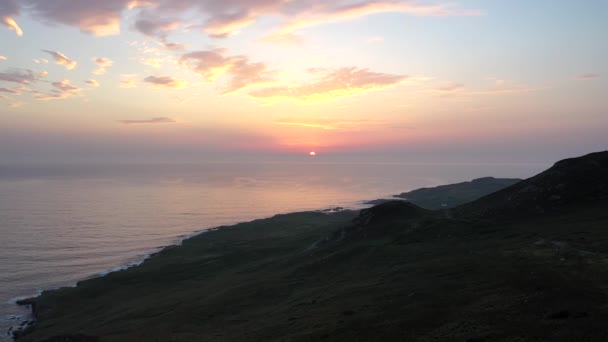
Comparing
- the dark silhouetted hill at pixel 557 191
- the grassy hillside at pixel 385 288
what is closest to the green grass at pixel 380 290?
the grassy hillside at pixel 385 288

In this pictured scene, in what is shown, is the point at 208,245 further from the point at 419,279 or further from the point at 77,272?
the point at 419,279

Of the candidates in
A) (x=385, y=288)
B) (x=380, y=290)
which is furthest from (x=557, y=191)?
(x=380, y=290)

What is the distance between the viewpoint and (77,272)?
320 feet

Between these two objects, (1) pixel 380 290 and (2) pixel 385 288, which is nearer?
(1) pixel 380 290

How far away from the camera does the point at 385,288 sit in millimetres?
46812

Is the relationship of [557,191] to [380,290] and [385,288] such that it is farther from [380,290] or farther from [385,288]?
[380,290]

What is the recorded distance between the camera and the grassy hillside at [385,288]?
31.2m

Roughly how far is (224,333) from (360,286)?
1788 centimetres

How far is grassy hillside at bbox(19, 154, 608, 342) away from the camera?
31.2m

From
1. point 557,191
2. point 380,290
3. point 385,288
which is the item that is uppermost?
point 557,191

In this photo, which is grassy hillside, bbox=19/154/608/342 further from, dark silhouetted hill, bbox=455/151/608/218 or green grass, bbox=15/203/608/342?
dark silhouetted hill, bbox=455/151/608/218

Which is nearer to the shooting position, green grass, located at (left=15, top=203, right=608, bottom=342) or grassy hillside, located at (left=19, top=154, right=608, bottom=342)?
green grass, located at (left=15, top=203, right=608, bottom=342)

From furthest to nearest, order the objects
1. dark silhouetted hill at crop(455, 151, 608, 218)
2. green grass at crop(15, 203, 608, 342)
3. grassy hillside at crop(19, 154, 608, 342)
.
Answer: dark silhouetted hill at crop(455, 151, 608, 218), grassy hillside at crop(19, 154, 608, 342), green grass at crop(15, 203, 608, 342)

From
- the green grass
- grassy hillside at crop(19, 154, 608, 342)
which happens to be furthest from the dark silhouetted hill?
the green grass
